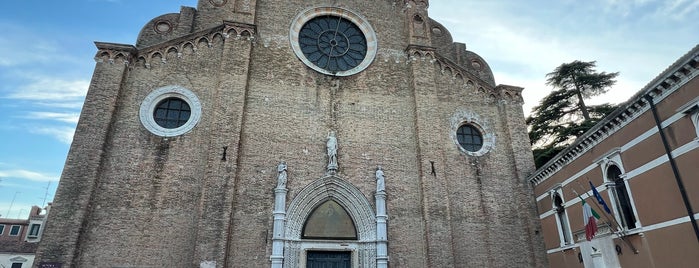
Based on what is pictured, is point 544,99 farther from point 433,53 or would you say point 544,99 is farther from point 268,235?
point 268,235

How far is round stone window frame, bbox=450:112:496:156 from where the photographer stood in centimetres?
1399

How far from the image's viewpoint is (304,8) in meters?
14.7

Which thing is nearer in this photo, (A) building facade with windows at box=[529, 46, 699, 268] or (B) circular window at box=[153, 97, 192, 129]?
(A) building facade with windows at box=[529, 46, 699, 268]

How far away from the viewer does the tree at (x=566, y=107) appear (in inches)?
794

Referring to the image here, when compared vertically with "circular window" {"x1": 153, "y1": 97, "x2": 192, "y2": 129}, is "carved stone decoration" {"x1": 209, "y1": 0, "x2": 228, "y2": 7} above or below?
above

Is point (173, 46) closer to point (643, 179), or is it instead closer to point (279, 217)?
point (279, 217)

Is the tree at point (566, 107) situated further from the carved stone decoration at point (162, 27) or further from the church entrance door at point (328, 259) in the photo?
the carved stone decoration at point (162, 27)

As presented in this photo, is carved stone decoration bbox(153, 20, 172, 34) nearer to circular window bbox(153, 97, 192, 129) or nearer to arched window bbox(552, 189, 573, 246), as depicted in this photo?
circular window bbox(153, 97, 192, 129)

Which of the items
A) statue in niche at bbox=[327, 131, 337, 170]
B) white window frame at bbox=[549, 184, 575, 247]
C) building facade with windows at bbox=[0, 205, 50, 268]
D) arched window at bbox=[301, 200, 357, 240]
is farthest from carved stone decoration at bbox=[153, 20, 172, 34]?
building facade with windows at bbox=[0, 205, 50, 268]

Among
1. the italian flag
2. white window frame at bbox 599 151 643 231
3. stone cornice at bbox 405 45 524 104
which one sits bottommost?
the italian flag

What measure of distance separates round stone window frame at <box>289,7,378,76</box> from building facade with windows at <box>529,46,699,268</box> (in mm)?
7120

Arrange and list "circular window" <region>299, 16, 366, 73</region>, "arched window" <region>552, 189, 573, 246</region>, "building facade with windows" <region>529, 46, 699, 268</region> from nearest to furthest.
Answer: "building facade with windows" <region>529, 46, 699, 268</region>, "arched window" <region>552, 189, 573, 246</region>, "circular window" <region>299, 16, 366, 73</region>

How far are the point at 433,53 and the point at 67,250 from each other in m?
12.7

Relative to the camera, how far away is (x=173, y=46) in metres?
12.8
